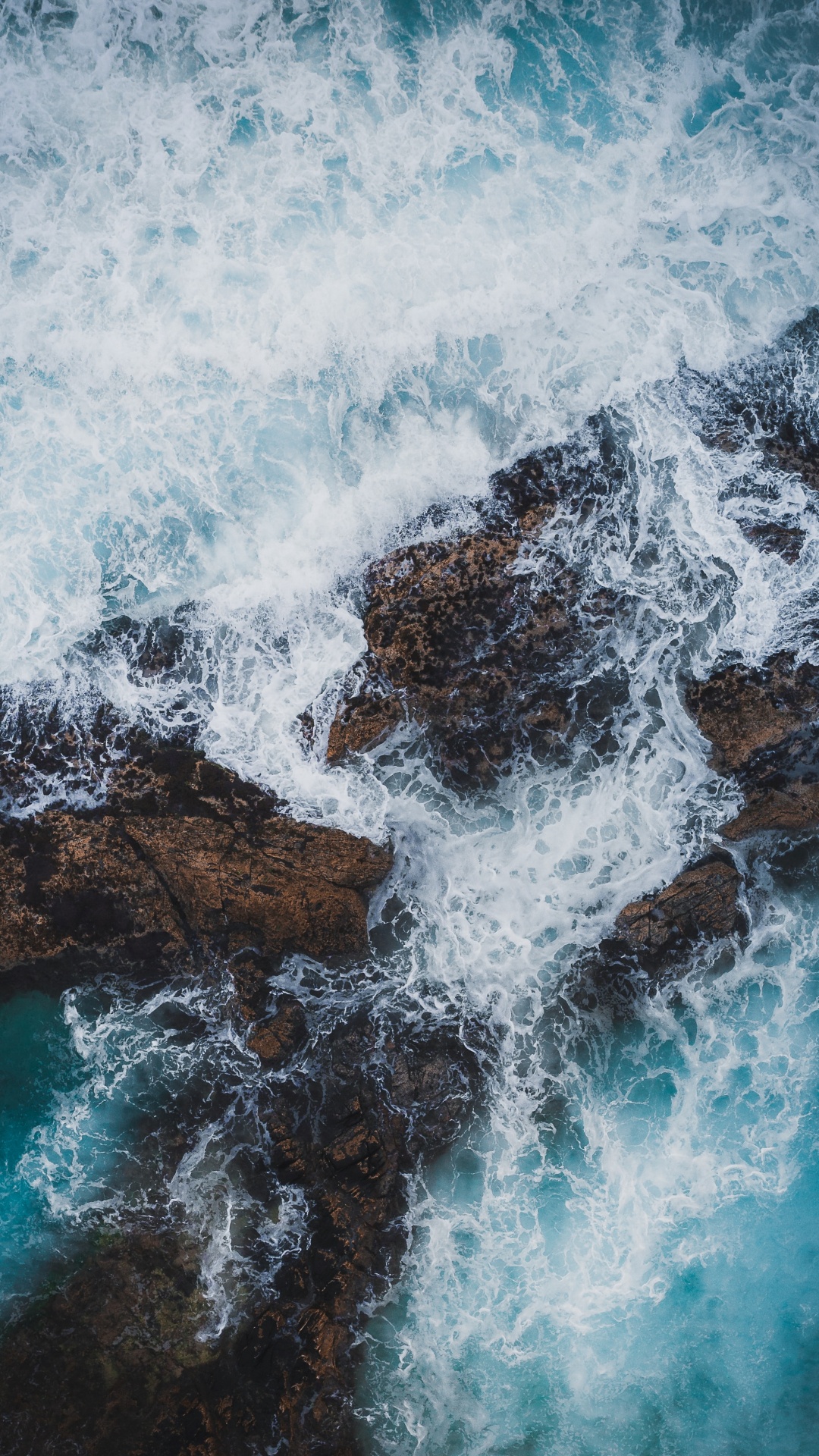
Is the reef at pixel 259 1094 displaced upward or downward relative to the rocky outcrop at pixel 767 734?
downward

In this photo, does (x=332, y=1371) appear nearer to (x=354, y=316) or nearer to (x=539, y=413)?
(x=539, y=413)

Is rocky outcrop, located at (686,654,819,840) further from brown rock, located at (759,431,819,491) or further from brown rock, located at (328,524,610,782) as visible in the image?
brown rock, located at (759,431,819,491)

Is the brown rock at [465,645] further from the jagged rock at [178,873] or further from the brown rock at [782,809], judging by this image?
the brown rock at [782,809]

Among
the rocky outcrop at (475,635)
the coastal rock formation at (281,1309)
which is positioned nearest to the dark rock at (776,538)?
the rocky outcrop at (475,635)

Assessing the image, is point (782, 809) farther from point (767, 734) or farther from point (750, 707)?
point (750, 707)

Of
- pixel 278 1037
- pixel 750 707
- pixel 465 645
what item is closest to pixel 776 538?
pixel 750 707

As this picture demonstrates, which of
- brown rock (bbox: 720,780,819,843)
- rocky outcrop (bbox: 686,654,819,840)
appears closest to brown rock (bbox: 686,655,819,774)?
rocky outcrop (bbox: 686,654,819,840)
